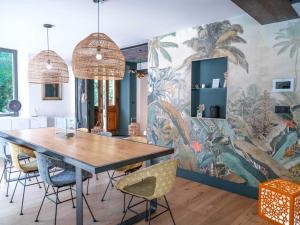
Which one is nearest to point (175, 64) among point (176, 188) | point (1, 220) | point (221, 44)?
point (221, 44)

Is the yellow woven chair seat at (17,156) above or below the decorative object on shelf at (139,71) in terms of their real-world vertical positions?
below

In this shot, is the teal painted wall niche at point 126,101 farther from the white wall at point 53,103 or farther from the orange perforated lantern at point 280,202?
the orange perforated lantern at point 280,202

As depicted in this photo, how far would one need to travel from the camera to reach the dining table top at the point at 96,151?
1944 millimetres

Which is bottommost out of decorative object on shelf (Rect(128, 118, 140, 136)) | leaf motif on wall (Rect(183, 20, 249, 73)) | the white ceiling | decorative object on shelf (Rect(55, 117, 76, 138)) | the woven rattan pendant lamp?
decorative object on shelf (Rect(128, 118, 140, 136))

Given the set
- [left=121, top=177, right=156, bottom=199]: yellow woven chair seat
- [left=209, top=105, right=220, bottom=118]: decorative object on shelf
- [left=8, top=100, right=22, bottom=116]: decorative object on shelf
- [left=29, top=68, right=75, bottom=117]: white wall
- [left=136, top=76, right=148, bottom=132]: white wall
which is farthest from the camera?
[left=136, top=76, right=148, bottom=132]: white wall

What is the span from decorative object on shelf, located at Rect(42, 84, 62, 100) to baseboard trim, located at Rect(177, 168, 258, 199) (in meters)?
4.07

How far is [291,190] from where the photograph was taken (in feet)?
7.90

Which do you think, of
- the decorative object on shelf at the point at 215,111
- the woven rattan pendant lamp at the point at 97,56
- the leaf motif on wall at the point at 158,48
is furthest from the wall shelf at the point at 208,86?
the woven rattan pendant lamp at the point at 97,56

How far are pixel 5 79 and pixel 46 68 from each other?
286 centimetres

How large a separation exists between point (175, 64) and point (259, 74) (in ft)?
4.58

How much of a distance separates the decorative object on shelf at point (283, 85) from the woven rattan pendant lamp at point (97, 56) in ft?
6.21

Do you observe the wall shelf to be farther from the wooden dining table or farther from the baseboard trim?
the wooden dining table

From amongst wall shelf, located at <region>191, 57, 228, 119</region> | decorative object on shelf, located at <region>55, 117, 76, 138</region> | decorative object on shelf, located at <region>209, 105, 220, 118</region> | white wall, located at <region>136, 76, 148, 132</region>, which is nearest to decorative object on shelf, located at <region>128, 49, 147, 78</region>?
white wall, located at <region>136, 76, 148, 132</region>

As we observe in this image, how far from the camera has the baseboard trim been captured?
3.08 m
